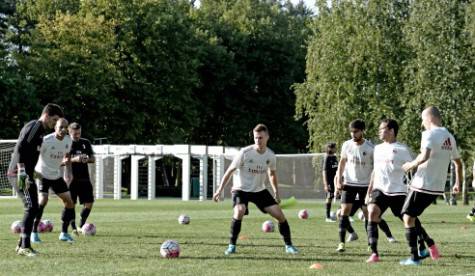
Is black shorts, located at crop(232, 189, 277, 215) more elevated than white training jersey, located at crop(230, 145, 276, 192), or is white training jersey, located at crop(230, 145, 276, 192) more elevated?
white training jersey, located at crop(230, 145, 276, 192)

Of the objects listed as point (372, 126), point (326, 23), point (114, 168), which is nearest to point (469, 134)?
point (372, 126)

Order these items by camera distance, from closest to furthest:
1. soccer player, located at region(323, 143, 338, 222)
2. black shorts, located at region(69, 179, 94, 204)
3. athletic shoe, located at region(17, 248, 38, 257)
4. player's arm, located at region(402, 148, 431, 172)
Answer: player's arm, located at region(402, 148, 431, 172), athletic shoe, located at region(17, 248, 38, 257), black shorts, located at region(69, 179, 94, 204), soccer player, located at region(323, 143, 338, 222)

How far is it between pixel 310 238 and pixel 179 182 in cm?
5456

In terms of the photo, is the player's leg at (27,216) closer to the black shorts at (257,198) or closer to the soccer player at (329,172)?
the black shorts at (257,198)

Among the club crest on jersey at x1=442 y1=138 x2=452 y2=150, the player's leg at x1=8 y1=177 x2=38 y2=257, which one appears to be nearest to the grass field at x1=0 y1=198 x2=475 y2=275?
the player's leg at x1=8 y1=177 x2=38 y2=257

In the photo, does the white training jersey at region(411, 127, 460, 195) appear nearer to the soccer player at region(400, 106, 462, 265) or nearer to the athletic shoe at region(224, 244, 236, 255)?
the soccer player at region(400, 106, 462, 265)

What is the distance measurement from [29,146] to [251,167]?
3.44 metres

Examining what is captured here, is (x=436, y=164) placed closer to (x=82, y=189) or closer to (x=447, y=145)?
(x=447, y=145)

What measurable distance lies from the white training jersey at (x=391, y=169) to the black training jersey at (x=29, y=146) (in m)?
5.13

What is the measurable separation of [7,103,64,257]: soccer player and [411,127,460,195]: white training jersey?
5.50 m

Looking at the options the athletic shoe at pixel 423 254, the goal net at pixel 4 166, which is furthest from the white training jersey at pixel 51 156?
the goal net at pixel 4 166

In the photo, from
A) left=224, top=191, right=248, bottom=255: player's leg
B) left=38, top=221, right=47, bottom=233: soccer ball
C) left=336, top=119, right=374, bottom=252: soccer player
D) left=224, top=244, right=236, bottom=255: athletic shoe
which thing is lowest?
left=224, top=244, right=236, bottom=255: athletic shoe

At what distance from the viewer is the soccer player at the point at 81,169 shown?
19797 millimetres

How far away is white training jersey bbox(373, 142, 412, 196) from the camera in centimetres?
1478
